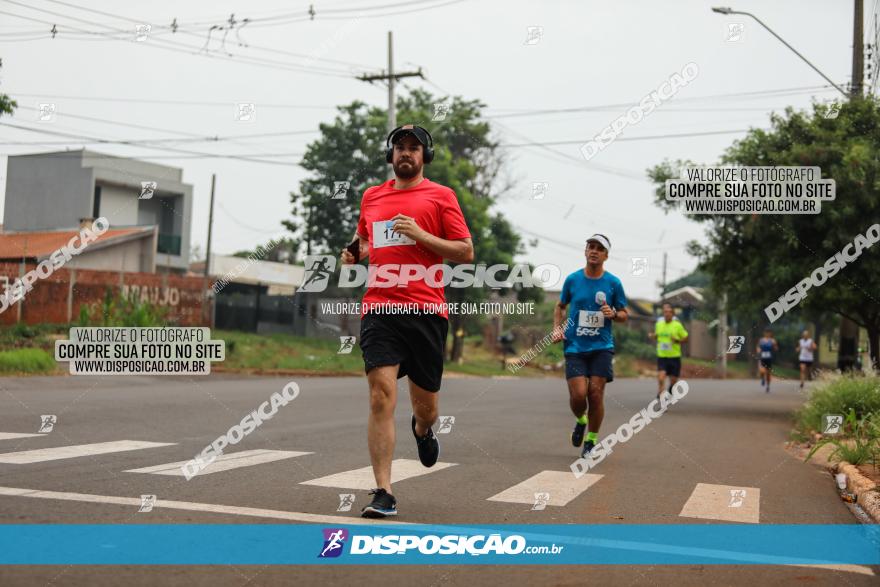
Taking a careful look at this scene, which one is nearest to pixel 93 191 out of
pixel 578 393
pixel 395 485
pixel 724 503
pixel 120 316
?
pixel 120 316

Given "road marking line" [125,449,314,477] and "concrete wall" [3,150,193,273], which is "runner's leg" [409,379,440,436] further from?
"concrete wall" [3,150,193,273]

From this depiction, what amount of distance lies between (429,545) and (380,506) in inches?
24.6

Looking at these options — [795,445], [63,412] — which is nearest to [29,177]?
[63,412]

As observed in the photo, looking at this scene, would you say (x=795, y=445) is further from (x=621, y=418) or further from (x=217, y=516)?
(x=217, y=516)

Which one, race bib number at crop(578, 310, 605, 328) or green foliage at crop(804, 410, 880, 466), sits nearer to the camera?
green foliage at crop(804, 410, 880, 466)

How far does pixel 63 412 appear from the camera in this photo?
11.5 m

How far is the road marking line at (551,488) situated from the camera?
257 inches

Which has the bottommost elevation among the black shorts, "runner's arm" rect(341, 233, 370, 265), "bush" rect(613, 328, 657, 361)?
"bush" rect(613, 328, 657, 361)

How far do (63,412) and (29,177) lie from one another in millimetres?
31076

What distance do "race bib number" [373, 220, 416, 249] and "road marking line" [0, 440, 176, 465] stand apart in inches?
130

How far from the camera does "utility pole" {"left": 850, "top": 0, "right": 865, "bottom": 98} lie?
744 inches

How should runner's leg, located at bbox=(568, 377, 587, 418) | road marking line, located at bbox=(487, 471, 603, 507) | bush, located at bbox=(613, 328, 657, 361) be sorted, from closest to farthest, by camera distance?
road marking line, located at bbox=(487, 471, 603, 507)
runner's leg, located at bbox=(568, 377, 587, 418)
bush, located at bbox=(613, 328, 657, 361)

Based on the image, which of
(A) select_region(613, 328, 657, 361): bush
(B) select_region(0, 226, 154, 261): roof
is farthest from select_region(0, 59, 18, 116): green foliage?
(A) select_region(613, 328, 657, 361): bush

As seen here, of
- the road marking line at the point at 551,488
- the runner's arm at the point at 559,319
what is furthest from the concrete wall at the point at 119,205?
the road marking line at the point at 551,488
